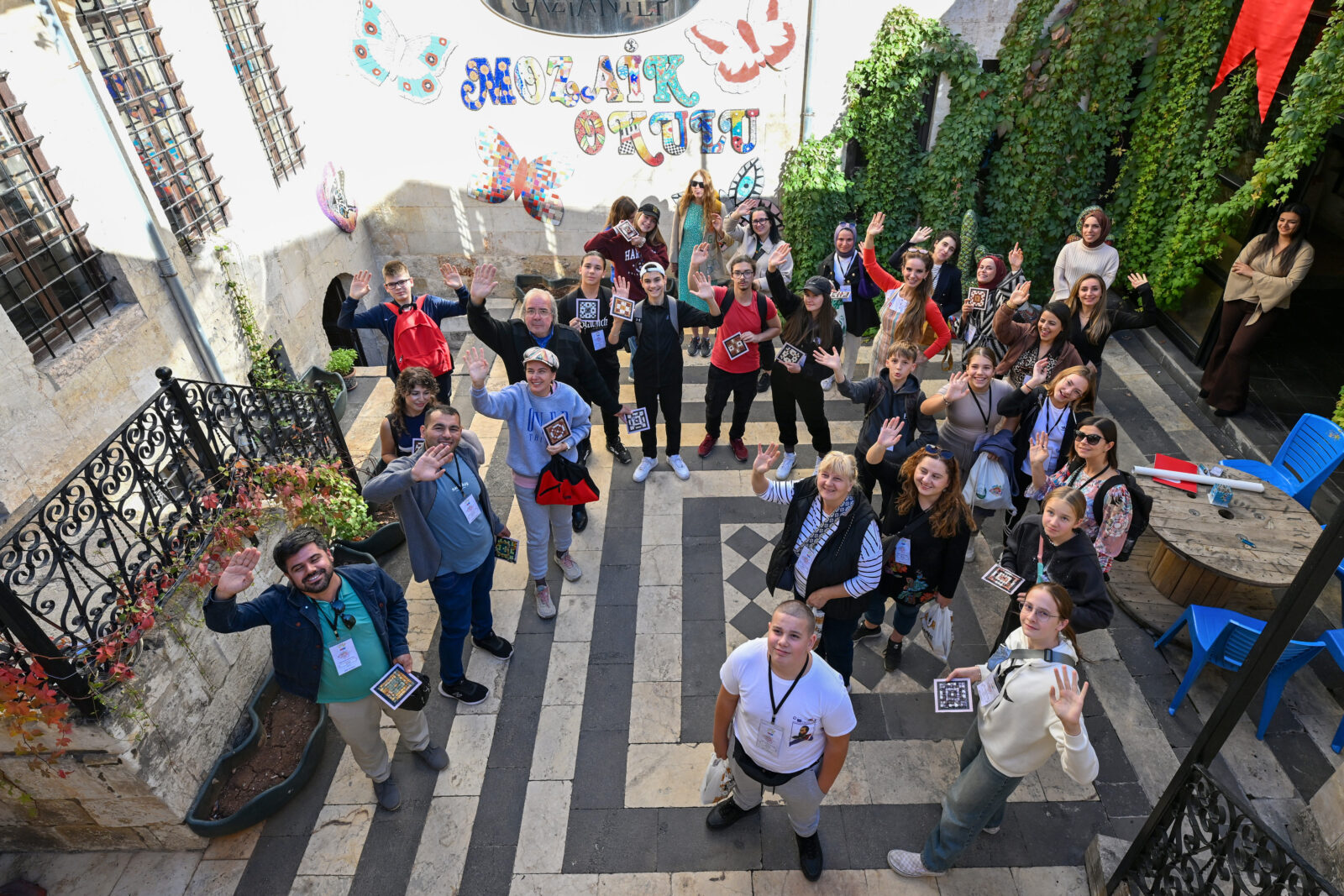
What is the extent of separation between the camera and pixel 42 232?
6.11 meters

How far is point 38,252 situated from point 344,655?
4.73 meters

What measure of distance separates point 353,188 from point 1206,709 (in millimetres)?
11213

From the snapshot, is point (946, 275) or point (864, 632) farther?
A: point (946, 275)

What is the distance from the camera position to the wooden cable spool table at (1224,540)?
5.14 meters

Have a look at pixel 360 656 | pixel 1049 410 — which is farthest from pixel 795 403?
pixel 360 656

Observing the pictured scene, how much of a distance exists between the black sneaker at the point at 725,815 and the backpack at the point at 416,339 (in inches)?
172

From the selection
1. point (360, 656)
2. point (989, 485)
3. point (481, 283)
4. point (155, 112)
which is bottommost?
point (989, 485)

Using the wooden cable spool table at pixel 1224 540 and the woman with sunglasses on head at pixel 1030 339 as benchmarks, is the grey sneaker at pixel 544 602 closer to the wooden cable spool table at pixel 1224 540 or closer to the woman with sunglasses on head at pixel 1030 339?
the woman with sunglasses on head at pixel 1030 339

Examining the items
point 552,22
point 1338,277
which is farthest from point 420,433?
point 1338,277

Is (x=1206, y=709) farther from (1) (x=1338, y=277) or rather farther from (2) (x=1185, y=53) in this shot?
(1) (x=1338, y=277)

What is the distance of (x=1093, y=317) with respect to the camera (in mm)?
6457

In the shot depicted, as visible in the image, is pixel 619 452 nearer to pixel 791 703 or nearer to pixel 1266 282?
→ pixel 791 703

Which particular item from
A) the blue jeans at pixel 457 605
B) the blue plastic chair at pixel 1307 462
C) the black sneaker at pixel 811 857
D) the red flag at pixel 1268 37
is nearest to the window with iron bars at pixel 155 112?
the blue jeans at pixel 457 605

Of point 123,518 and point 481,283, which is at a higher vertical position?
point 481,283
